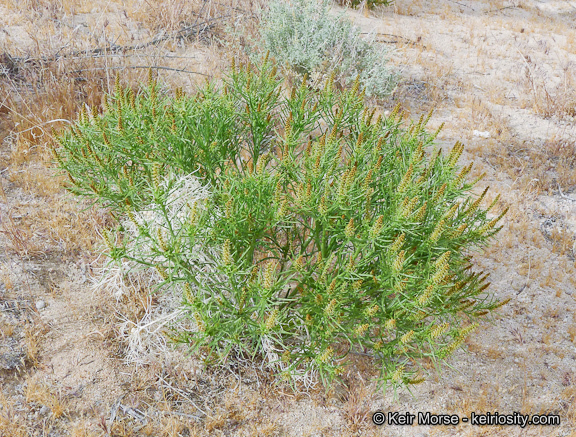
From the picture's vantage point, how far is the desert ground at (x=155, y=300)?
105 inches

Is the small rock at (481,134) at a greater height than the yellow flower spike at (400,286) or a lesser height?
lesser

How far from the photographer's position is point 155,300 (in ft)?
10.1

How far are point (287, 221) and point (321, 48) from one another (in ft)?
13.8

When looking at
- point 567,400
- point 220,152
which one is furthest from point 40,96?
point 567,400

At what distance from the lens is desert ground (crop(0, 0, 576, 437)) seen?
2658 mm

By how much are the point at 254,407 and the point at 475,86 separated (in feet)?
18.4

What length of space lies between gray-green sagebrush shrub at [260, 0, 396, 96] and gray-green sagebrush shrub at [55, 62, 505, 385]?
9.65 feet

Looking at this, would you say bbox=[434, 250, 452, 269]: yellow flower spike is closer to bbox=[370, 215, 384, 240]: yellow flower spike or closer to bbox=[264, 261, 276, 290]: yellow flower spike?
bbox=[370, 215, 384, 240]: yellow flower spike

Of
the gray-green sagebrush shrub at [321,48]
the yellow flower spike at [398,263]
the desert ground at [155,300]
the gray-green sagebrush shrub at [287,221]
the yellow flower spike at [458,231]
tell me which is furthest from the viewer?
the gray-green sagebrush shrub at [321,48]

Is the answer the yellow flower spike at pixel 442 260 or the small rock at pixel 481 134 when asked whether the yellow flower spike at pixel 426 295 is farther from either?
the small rock at pixel 481 134

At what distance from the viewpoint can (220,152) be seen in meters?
2.64

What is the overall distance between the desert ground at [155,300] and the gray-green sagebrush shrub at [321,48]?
39 centimetres

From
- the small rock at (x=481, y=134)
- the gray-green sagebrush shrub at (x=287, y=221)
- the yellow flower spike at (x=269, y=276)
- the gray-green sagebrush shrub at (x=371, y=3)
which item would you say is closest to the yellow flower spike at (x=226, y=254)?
the gray-green sagebrush shrub at (x=287, y=221)

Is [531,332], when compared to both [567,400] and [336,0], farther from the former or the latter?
[336,0]
